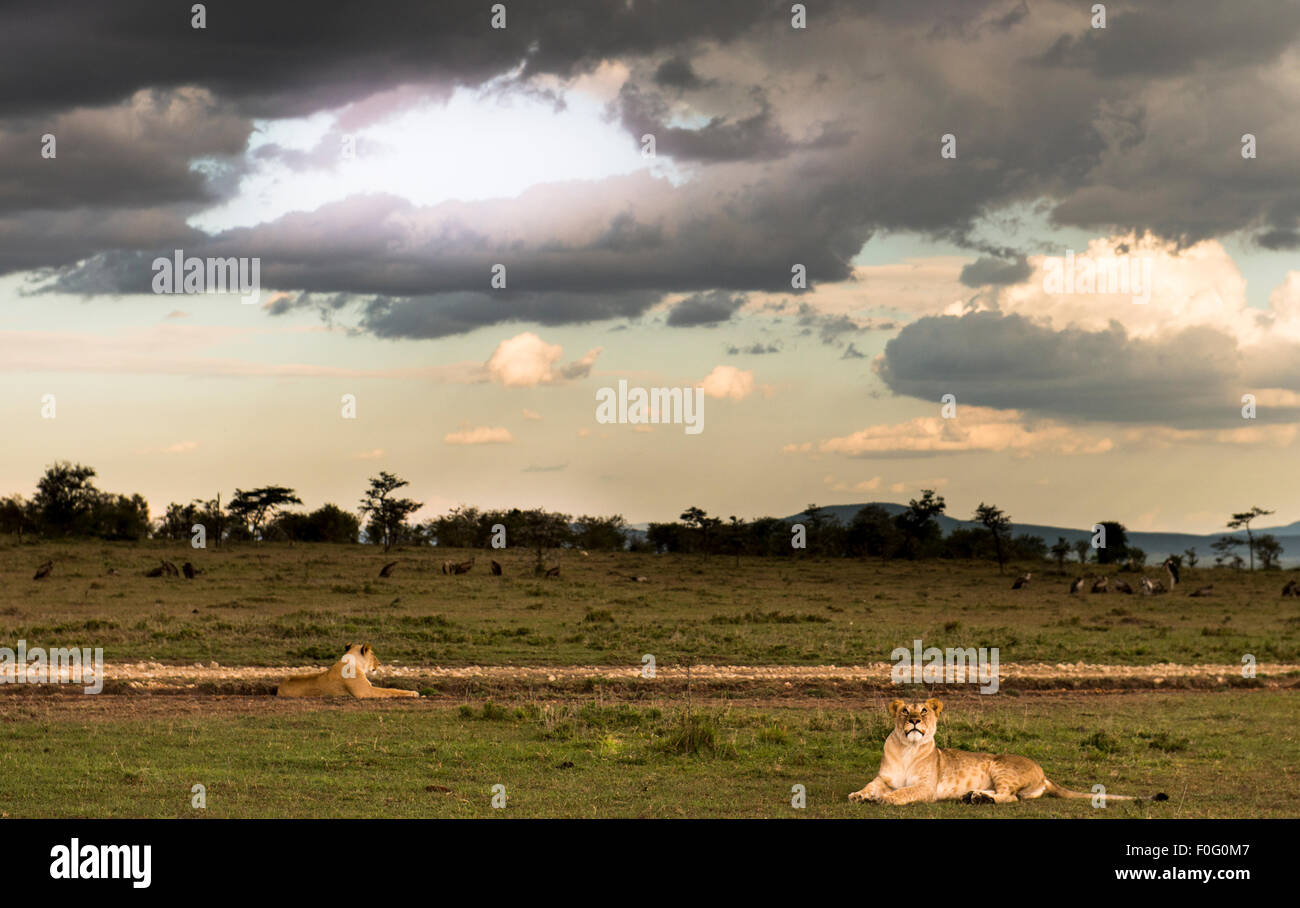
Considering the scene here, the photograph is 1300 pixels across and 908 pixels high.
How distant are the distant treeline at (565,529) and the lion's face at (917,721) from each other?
51.8 meters

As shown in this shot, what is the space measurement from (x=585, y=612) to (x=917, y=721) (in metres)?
26.1

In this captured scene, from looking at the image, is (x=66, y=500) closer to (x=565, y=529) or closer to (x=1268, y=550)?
(x=565, y=529)

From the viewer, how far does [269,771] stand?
500 inches

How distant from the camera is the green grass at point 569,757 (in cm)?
1091

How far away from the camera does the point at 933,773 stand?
1080 cm

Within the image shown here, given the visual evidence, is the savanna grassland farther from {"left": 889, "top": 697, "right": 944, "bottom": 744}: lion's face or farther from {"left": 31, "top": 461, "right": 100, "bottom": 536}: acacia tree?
{"left": 31, "top": 461, "right": 100, "bottom": 536}: acacia tree

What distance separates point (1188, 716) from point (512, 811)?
12584 millimetres

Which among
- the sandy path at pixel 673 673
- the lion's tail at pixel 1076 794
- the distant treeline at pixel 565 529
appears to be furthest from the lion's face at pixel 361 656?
the distant treeline at pixel 565 529

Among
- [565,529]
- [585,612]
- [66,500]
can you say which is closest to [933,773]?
[585,612]

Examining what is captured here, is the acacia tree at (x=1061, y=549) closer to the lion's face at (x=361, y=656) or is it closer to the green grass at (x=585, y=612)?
the green grass at (x=585, y=612)

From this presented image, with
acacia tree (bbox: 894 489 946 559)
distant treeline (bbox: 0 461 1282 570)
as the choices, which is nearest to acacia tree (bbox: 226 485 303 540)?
distant treeline (bbox: 0 461 1282 570)

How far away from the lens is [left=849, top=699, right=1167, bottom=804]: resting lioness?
10.7m

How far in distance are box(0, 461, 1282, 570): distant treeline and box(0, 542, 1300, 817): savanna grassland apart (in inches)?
930
